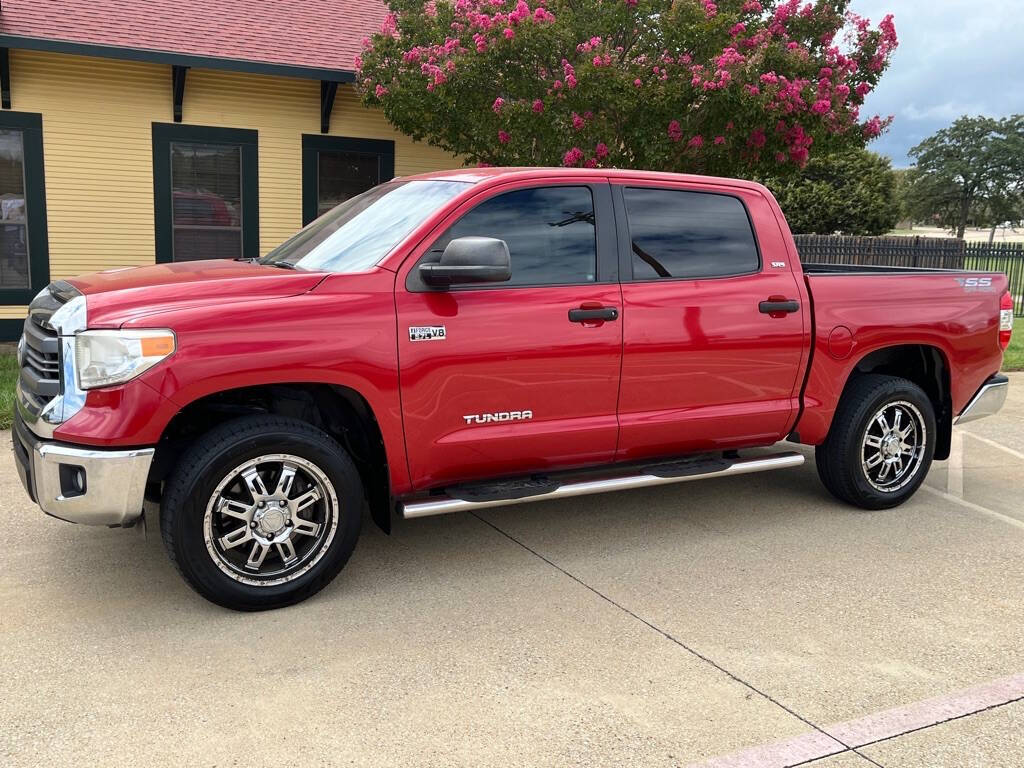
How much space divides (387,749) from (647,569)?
203 cm

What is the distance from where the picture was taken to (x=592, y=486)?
486 centimetres

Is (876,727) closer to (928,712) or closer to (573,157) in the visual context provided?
(928,712)

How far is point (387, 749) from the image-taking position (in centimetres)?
316

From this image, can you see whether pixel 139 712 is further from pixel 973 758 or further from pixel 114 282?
pixel 973 758

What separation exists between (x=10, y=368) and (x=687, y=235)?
780 centimetres

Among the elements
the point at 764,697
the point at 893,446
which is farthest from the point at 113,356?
the point at 893,446

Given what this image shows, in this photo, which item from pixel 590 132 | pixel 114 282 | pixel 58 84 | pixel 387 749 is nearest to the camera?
pixel 387 749

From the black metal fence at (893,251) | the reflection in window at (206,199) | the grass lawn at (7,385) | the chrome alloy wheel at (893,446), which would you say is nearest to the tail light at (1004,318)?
the chrome alloy wheel at (893,446)

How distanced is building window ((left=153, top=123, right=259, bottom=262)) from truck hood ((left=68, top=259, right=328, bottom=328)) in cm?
812

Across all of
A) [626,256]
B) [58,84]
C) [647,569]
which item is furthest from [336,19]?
[647,569]

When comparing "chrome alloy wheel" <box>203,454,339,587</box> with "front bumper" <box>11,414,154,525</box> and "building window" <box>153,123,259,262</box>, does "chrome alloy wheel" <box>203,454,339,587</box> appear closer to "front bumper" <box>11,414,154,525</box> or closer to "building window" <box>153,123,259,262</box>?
"front bumper" <box>11,414,154,525</box>

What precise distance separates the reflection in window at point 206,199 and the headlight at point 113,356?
29.6ft

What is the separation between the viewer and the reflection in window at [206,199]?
1235cm

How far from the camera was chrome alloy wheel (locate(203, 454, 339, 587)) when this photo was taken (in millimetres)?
4086
